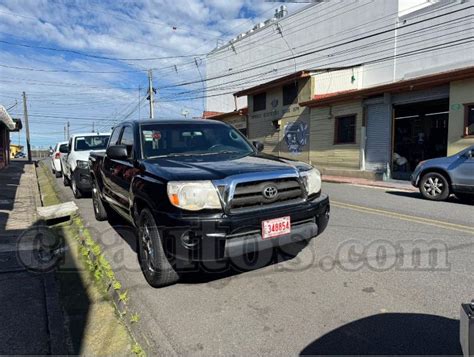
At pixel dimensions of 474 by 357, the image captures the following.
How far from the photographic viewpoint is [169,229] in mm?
3514

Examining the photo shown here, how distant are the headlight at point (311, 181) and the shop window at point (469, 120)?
11.9 metres

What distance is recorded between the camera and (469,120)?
13531 millimetres

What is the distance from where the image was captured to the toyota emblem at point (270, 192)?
3708mm

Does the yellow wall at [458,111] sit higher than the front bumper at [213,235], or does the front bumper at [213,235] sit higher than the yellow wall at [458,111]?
the yellow wall at [458,111]

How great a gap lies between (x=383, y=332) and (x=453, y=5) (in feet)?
74.9

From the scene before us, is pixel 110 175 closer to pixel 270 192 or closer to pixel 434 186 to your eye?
pixel 270 192

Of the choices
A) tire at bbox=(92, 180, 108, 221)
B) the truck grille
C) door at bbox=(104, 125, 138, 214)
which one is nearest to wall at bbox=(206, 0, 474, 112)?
tire at bbox=(92, 180, 108, 221)

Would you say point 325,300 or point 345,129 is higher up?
point 345,129

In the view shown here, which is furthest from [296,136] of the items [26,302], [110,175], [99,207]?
[26,302]

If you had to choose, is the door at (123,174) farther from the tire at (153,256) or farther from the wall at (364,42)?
the wall at (364,42)

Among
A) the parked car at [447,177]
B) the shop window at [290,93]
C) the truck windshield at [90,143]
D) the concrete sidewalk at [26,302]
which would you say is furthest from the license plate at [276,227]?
the shop window at [290,93]

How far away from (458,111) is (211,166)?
43.2 feet

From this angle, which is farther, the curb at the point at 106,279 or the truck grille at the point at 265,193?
the truck grille at the point at 265,193

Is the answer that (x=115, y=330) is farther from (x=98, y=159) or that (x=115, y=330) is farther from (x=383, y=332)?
(x=98, y=159)
